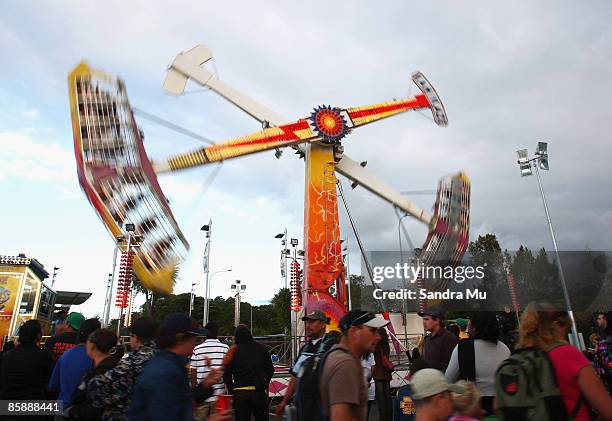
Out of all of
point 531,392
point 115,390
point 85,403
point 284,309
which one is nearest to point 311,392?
point 531,392

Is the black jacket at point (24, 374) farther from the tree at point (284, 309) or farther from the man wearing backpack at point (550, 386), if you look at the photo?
the tree at point (284, 309)

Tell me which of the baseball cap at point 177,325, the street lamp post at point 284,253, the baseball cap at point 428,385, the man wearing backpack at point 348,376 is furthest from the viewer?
the street lamp post at point 284,253

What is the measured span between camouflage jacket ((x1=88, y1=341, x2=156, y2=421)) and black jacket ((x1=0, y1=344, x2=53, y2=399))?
2.17 meters

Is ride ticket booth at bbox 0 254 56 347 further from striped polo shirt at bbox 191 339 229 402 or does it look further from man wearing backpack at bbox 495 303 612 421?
man wearing backpack at bbox 495 303 612 421

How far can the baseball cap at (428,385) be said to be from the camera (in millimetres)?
2500

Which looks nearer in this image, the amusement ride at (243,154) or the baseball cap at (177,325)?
the baseball cap at (177,325)

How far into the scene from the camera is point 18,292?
20.2 metres

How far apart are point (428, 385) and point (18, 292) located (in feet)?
73.1

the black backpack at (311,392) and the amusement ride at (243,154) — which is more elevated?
the amusement ride at (243,154)

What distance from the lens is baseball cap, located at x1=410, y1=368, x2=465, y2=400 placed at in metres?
2.50

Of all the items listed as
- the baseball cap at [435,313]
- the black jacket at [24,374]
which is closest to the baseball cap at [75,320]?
the black jacket at [24,374]

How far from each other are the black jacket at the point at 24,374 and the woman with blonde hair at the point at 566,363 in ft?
16.5

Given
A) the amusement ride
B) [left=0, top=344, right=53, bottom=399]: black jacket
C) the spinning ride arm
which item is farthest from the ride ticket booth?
[left=0, top=344, right=53, bottom=399]: black jacket

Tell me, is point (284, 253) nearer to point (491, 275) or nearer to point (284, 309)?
point (491, 275)
